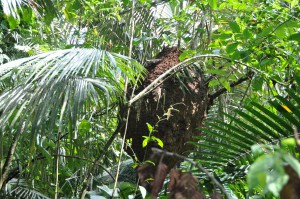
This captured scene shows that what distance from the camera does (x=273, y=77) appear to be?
2861 millimetres

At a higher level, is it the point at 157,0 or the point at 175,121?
the point at 157,0

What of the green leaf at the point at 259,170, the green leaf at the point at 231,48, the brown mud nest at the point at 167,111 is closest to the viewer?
the green leaf at the point at 259,170

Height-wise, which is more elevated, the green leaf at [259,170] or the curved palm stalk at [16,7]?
the curved palm stalk at [16,7]

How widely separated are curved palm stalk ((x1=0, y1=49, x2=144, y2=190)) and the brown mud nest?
88cm

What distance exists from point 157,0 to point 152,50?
53 cm

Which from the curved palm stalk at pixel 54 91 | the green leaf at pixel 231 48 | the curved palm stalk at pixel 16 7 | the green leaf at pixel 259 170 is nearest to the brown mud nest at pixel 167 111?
the green leaf at pixel 231 48

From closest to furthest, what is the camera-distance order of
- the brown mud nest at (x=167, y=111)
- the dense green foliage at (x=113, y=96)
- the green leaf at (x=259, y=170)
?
the green leaf at (x=259, y=170)
the dense green foliage at (x=113, y=96)
the brown mud nest at (x=167, y=111)

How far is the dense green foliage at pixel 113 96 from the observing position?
1912 mm

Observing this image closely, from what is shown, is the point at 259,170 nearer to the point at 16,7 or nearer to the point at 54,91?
the point at 54,91

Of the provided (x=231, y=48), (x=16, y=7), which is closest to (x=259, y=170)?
(x=231, y=48)

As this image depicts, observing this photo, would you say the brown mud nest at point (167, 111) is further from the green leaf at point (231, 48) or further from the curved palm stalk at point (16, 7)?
the curved palm stalk at point (16, 7)

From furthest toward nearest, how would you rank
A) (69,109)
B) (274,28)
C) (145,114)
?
(145,114), (274,28), (69,109)

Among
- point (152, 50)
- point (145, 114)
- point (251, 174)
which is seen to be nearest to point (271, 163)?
point (251, 174)

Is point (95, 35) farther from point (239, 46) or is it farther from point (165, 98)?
point (239, 46)
